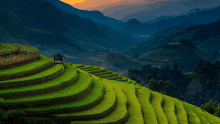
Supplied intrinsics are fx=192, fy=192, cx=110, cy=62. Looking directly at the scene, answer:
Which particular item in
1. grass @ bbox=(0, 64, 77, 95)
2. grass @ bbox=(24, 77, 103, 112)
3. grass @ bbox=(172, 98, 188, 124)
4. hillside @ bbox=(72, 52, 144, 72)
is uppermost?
grass @ bbox=(0, 64, 77, 95)

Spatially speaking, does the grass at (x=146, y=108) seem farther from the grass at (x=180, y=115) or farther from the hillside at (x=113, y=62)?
the hillside at (x=113, y=62)

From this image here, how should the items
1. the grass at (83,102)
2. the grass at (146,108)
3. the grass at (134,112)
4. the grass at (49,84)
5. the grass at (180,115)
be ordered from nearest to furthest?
the grass at (83,102) < the grass at (49,84) < the grass at (134,112) < the grass at (146,108) < the grass at (180,115)

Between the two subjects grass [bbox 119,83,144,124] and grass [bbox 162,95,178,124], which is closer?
grass [bbox 119,83,144,124]

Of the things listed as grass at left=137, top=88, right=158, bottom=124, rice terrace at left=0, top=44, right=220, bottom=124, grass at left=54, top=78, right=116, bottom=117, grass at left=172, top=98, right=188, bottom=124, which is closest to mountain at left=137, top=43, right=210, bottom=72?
grass at left=172, top=98, right=188, bottom=124

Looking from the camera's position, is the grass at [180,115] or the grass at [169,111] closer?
the grass at [169,111]

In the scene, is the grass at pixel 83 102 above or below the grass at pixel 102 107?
above

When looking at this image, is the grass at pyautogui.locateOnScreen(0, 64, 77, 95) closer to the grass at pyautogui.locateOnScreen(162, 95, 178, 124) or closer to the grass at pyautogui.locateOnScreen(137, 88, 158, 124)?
the grass at pyautogui.locateOnScreen(137, 88, 158, 124)

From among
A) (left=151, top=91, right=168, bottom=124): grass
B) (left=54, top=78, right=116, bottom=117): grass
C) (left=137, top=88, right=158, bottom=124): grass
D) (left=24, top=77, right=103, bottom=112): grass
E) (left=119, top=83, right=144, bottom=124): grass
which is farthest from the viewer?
(left=151, top=91, right=168, bottom=124): grass

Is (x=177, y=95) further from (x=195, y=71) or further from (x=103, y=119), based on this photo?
(x=103, y=119)

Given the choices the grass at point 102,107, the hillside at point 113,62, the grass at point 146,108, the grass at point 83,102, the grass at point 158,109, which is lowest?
the hillside at point 113,62

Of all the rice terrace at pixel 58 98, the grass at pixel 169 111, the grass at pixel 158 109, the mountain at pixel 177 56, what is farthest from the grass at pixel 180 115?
the mountain at pixel 177 56

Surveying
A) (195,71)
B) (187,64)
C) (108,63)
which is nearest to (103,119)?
(195,71)
